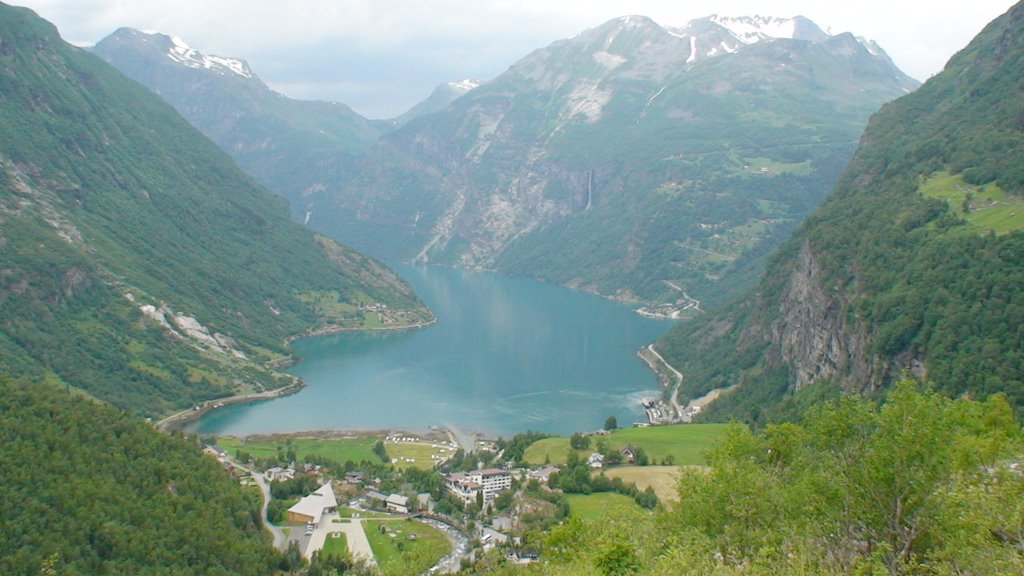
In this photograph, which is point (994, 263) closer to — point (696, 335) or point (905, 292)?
point (905, 292)

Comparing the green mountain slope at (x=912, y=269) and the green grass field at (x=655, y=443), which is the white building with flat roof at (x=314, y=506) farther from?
the green mountain slope at (x=912, y=269)

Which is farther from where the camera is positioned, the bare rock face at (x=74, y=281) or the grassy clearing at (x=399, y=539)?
the bare rock face at (x=74, y=281)

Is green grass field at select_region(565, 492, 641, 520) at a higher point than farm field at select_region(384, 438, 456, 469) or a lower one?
higher

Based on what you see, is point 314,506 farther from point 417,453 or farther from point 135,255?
point 135,255

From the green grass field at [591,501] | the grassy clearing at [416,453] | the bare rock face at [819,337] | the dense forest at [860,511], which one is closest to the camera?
the dense forest at [860,511]

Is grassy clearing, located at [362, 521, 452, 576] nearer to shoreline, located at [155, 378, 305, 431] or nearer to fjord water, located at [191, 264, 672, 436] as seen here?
fjord water, located at [191, 264, 672, 436]

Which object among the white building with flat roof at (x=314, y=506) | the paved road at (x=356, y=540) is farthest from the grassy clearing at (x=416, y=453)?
the paved road at (x=356, y=540)

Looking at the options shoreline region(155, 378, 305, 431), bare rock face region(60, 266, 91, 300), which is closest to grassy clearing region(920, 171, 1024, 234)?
shoreline region(155, 378, 305, 431)
